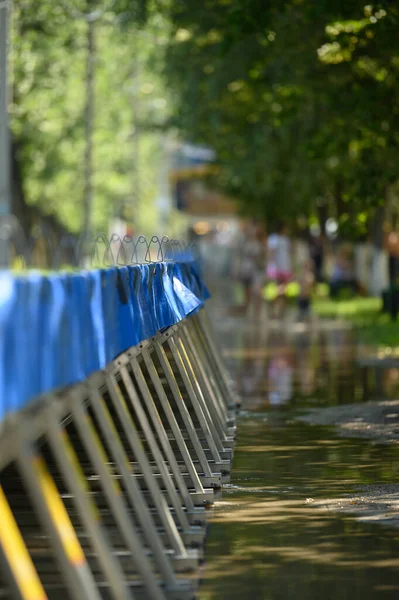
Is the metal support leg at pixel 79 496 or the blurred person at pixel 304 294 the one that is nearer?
the metal support leg at pixel 79 496

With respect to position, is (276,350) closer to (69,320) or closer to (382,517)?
(382,517)

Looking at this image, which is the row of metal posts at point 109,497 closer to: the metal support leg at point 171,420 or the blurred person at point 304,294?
the metal support leg at point 171,420

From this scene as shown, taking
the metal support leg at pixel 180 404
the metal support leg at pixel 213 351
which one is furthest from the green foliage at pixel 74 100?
the metal support leg at pixel 180 404

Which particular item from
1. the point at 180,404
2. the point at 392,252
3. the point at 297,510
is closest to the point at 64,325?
the point at 297,510

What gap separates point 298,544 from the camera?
8867 mm

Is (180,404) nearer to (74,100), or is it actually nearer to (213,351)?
(213,351)

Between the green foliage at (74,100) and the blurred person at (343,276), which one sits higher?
the green foliage at (74,100)

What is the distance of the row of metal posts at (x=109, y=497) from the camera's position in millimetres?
5789

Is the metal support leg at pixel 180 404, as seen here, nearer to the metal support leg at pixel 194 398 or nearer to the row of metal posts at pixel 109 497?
the row of metal posts at pixel 109 497

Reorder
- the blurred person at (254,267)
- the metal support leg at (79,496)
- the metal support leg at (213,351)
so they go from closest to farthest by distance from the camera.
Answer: the metal support leg at (79,496), the metal support leg at (213,351), the blurred person at (254,267)

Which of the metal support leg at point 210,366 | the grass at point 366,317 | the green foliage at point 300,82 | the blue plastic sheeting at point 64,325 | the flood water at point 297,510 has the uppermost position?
the green foliage at point 300,82

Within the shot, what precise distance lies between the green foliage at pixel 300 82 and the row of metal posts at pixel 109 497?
25.3 ft

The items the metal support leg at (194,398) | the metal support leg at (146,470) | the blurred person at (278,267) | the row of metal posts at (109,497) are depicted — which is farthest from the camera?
the blurred person at (278,267)

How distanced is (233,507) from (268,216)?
136 feet
